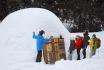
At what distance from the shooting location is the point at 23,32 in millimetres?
9453

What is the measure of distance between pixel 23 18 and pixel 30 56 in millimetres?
2543

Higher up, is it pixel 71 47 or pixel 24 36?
pixel 24 36

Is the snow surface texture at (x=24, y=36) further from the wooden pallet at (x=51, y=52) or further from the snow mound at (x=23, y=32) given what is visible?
the wooden pallet at (x=51, y=52)

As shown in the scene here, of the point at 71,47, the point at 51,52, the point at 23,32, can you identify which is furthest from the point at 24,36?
the point at 71,47

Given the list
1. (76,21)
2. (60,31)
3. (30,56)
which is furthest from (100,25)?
(30,56)

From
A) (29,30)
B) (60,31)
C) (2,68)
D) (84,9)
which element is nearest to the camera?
(2,68)

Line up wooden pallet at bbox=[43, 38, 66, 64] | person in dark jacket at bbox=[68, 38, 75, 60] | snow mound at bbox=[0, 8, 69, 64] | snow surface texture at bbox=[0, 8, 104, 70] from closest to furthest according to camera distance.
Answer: snow surface texture at bbox=[0, 8, 104, 70]
wooden pallet at bbox=[43, 38, 66, 64]
snow mound at bbox=[0, 8, 69, 64]
person in dark jacket at bbox=[68, 38, 75, 60]

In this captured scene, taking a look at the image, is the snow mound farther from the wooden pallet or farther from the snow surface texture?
the wooden pallet

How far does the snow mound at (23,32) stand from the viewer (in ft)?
28.5

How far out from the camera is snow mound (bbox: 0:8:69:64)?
867cm

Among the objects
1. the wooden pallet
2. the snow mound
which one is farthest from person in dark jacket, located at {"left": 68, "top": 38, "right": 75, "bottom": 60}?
the snow mound

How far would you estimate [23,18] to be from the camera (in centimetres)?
1017

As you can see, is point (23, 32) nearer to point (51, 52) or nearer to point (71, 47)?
point (51, 52)

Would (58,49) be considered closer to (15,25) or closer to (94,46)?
(94,46)
